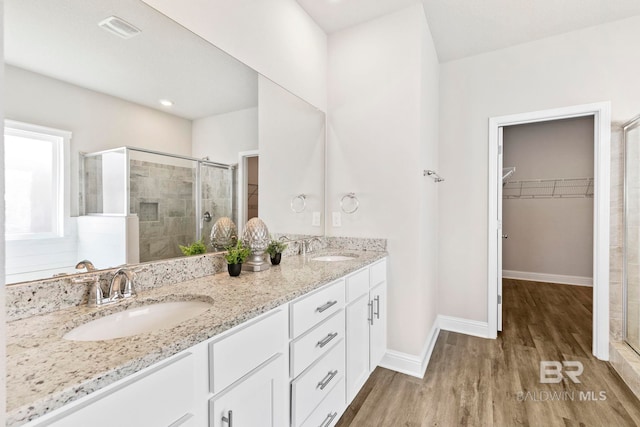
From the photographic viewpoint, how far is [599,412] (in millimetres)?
1811

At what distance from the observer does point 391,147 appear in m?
2.33

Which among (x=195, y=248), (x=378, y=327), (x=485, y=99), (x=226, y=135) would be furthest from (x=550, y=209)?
(x=195, y=248)

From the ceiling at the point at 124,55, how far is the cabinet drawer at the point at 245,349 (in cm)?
104

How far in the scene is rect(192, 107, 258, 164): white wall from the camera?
1.52 meters

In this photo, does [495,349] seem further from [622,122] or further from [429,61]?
[429,61]

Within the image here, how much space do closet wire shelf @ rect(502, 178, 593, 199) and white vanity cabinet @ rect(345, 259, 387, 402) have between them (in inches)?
149

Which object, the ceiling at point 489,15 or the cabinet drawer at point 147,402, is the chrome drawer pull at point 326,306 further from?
the ceiling at point 489,15

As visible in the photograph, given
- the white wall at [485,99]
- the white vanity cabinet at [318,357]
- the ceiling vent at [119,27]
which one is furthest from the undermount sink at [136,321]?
the white wall at [485,99]

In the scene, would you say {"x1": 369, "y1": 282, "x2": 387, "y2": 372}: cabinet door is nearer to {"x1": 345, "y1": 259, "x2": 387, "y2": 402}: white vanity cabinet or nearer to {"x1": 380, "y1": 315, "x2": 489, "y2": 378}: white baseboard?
{"x1": 345, "y1": 259, "x2": 387, "y2": 402}: white vanity cabinet

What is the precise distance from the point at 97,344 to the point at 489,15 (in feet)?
10.2

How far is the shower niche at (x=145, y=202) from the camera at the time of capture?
3.68ft

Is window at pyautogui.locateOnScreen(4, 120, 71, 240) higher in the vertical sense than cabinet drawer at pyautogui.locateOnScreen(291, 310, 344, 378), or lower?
higher

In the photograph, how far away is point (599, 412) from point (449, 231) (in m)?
1.68

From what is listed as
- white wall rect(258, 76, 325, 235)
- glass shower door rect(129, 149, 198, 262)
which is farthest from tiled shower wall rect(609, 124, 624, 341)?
glass shower door rect(129, 149, 198, 262)
